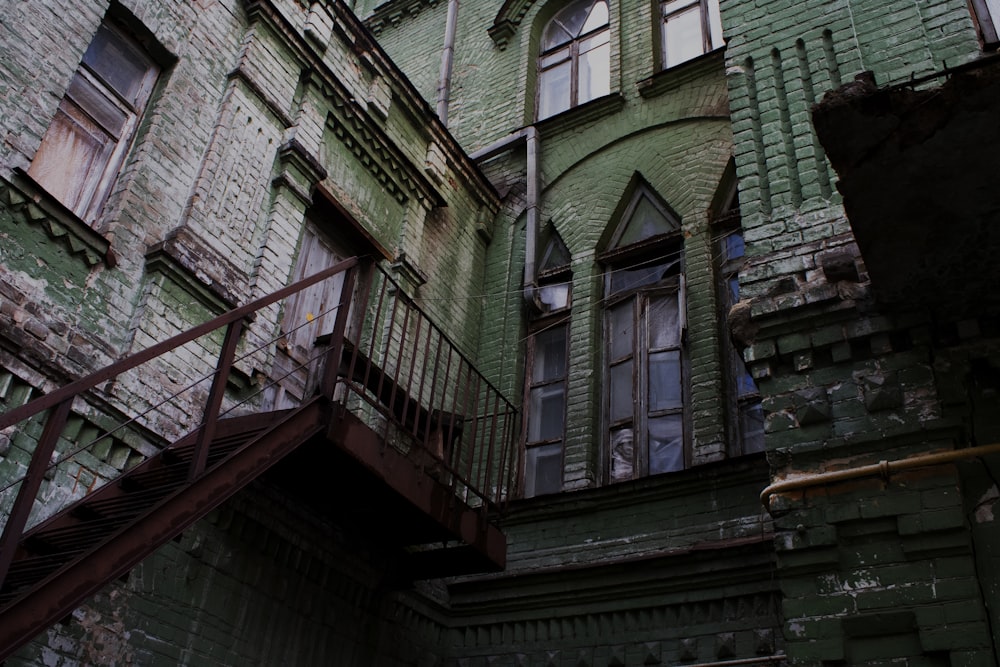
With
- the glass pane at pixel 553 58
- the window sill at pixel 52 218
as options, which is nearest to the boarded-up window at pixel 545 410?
the glass pane at pixel 553 58

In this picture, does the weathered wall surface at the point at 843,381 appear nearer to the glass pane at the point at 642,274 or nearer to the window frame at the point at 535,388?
the glass pane at the point at 642,274

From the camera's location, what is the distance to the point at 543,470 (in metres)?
8.06

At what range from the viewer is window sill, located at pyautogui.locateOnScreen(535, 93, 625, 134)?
971 cm

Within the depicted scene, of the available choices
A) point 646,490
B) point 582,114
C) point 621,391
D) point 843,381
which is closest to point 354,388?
point 843,381

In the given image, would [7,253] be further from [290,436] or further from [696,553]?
[696,553]

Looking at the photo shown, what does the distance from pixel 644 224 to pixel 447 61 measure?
435cm

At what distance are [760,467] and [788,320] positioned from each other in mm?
2109

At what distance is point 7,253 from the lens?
4988 mm

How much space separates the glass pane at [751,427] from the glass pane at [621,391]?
3.31 feet

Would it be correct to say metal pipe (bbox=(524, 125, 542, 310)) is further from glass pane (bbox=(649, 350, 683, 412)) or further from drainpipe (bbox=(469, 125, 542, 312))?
glass pane (bbox=(649, 350, 683, 412))

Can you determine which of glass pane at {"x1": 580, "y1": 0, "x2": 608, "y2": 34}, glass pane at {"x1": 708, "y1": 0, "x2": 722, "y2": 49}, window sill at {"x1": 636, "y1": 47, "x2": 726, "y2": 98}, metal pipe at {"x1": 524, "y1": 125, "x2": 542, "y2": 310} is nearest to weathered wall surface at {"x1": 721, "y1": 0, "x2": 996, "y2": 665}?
window sill at {"x1": 636, "y1": 47, "x2": 726, "y2": 98}

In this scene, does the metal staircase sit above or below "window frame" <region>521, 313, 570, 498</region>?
below

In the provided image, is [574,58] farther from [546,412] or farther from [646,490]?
[646,490]

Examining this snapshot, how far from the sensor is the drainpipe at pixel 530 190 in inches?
354
